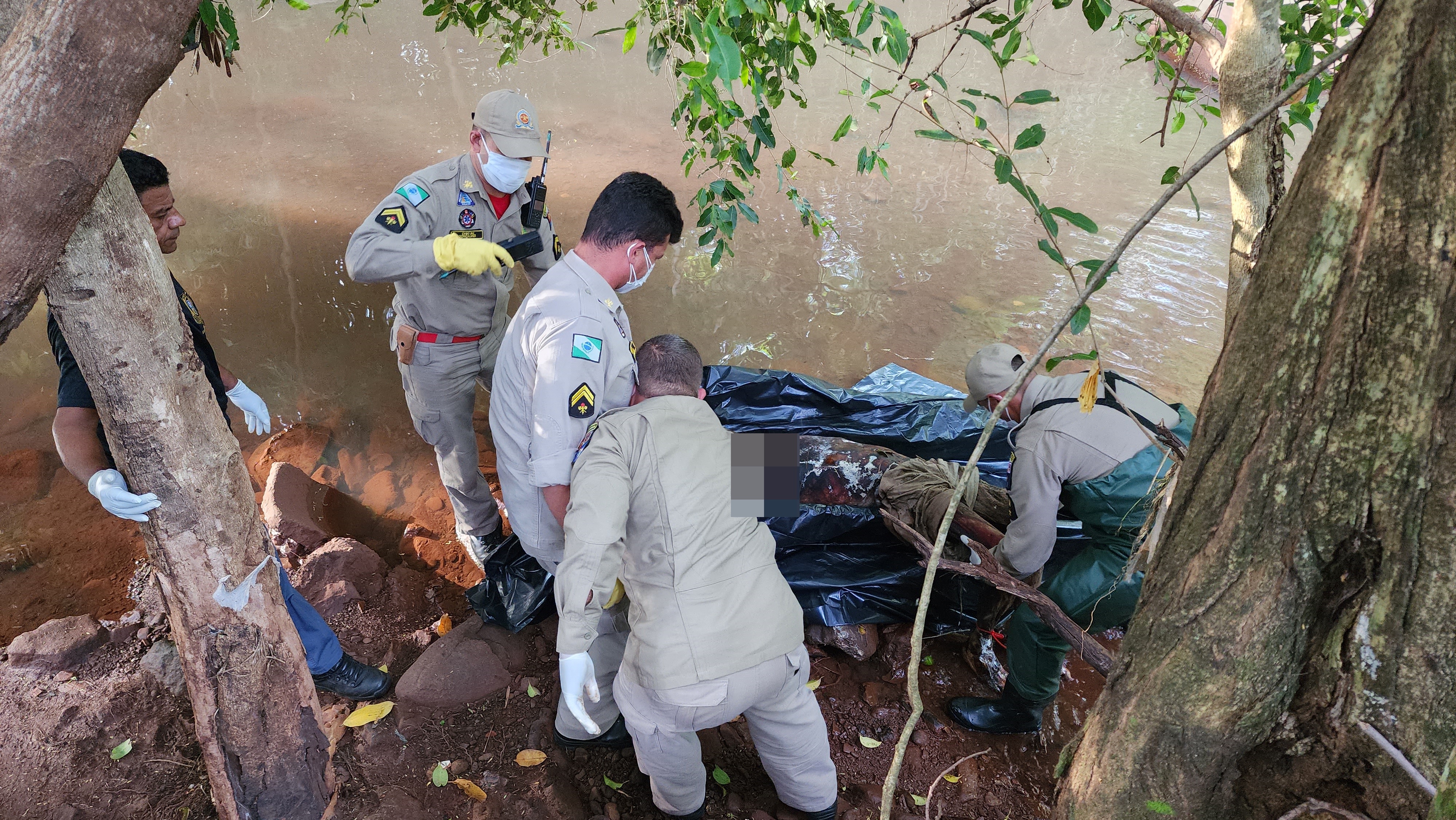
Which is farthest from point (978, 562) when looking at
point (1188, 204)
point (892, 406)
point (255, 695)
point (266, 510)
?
point (1188, 204)

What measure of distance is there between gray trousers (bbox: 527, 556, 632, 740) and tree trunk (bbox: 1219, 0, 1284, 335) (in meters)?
1.94

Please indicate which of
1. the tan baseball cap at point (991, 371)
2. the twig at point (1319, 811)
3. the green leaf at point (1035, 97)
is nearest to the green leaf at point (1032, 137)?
the green leaf at point (1035, 97)

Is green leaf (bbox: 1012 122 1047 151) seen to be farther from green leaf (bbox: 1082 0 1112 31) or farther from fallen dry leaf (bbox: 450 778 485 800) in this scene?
fallen dry leaf (bbox: 450 778 485 800)

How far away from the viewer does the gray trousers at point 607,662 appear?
2383mm

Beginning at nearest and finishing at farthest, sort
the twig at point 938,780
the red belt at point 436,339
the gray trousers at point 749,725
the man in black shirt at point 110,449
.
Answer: the twig at point 938,780
the man in black shirt at point 110,449
the gray trousers at point 749,725
the red belt at point 436,339

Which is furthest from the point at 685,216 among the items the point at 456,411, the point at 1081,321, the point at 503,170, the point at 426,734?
the point at 1081,321

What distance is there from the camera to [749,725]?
2191 millimetres

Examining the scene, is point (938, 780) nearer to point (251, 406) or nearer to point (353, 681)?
point (353, 681)

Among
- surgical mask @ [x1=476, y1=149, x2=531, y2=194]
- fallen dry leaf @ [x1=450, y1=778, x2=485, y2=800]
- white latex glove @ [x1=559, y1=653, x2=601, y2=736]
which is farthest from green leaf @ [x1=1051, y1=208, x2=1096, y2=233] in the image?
fallen dry leaf @ [x1=450, y1=778, x2=485, y2=800]

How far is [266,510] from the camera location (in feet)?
10.6

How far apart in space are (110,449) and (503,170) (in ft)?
5.10

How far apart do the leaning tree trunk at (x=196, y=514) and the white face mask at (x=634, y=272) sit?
1.14m

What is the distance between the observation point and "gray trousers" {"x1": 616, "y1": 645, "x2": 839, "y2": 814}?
76.1 inches

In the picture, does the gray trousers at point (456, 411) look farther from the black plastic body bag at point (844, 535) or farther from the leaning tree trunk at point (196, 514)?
the leaning tree trunk at point (196, 514)
